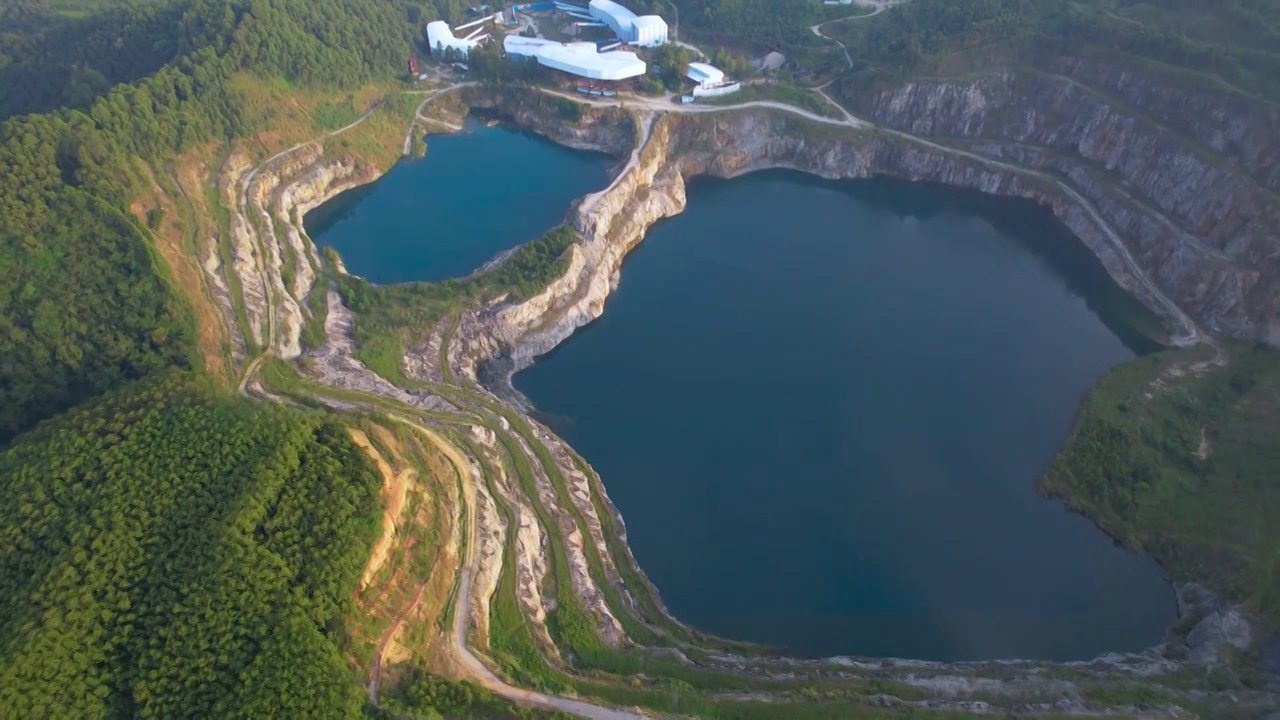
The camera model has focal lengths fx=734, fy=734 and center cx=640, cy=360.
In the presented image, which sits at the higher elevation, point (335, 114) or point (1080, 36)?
point (1080, 36)

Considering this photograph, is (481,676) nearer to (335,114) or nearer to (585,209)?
(585,209)

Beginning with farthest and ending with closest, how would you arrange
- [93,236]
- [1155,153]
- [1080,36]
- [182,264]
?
[1080,36]
[1155,153]
[182,264]
[93,236]

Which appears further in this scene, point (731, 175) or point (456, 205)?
point (731, 175)

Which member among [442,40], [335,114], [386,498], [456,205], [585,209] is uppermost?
[442,40]

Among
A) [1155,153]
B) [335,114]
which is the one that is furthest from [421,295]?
[1155,153]

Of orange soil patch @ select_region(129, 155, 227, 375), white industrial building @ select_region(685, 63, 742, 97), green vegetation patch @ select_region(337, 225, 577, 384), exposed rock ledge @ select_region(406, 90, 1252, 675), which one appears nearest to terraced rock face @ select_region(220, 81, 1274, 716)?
exposed rock ledge @ select_region(406, 90, 1252, 675)

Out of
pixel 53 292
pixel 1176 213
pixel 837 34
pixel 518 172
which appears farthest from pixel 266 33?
pixel 1176 213

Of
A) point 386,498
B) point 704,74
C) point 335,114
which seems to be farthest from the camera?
point 704,74
